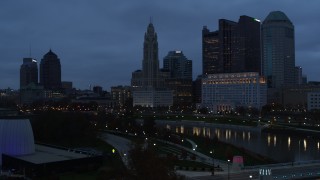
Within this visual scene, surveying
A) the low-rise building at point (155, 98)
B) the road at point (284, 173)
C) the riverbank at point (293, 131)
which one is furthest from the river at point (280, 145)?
the low-rise building at point (155, 98)

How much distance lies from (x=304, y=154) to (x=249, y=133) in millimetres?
30854

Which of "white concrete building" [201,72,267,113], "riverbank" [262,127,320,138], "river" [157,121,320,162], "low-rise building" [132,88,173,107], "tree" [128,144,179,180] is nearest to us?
"tree" [128,144,179,180]

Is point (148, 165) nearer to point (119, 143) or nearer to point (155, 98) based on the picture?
point (119, 143)

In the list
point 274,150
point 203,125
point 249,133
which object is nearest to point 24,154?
point 274,150

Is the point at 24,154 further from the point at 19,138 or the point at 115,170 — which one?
the point at 115,170

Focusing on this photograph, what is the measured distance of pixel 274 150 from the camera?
59812mm

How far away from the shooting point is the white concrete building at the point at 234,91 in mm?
169500

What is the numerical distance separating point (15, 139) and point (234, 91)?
139 meters

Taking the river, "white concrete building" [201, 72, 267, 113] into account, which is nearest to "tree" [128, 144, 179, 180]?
the river

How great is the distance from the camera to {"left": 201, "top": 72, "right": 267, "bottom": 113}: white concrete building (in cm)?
16950

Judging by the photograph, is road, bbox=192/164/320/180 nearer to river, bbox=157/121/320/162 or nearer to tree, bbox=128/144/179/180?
river, bbox=157/121/320/162

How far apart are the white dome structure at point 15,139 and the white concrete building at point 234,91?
123 meters

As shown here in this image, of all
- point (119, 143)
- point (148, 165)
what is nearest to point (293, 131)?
point (119, 143)

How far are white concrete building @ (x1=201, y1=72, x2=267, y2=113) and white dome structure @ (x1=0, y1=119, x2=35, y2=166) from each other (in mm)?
123057
